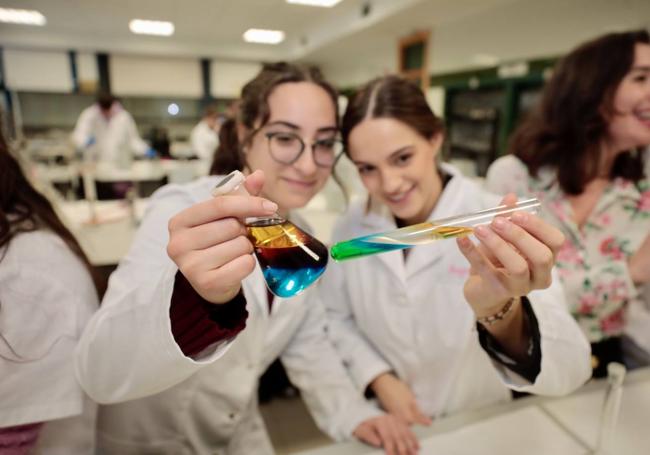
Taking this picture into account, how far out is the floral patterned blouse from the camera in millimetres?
1074

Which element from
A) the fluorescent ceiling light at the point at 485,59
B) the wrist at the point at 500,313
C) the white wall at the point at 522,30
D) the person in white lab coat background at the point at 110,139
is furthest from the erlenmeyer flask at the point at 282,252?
the fluorescent ceiling light at the point at 485,59

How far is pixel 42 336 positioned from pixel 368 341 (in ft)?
2.65

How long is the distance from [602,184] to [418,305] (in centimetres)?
71

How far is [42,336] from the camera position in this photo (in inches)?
25.2

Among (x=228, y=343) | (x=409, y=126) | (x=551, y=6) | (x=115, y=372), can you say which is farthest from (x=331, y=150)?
(x=551, y=6)

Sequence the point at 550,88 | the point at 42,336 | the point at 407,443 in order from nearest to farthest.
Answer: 1. the point at 42,336
2. the point at 407,443
3. the point at 550,88

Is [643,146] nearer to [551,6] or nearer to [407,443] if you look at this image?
[407,443]

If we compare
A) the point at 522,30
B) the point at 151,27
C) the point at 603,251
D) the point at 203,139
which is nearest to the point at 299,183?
the point at 151,27

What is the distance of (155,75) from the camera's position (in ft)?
3.38

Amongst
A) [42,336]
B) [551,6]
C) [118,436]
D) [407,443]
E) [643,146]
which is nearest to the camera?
[42,336]

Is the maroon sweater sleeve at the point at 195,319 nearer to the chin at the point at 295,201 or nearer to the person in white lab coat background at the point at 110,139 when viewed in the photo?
the chin at the point at 295,201

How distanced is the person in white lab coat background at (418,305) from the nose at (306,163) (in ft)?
0.69

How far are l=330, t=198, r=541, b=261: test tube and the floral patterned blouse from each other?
749mm

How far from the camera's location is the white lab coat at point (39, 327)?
0.61 m
